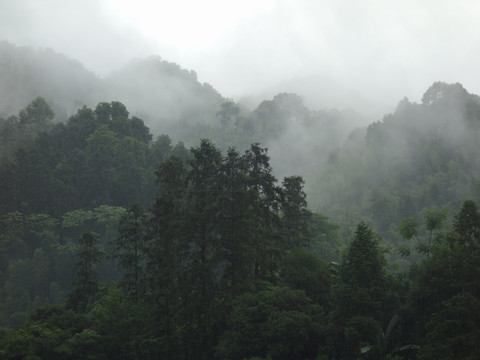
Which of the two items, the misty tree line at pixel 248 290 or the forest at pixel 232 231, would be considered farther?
the forest at pixel 232 231

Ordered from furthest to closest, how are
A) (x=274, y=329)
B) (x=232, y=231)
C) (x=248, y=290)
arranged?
Result: (x=232, y=231) < (x=248, y=290) < (x=274, y=329)

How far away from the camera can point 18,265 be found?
45.3 m

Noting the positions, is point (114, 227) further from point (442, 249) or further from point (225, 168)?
point (442, 249)

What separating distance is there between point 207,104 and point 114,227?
71.8 meters

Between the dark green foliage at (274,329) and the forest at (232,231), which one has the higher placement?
the forest at (232,231)

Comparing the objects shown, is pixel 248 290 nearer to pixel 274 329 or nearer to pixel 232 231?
pixel 232 231

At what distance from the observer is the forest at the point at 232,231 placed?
2109 cm

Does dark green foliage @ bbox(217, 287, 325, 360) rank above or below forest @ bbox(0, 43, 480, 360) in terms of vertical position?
below

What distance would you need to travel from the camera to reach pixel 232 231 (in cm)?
2578

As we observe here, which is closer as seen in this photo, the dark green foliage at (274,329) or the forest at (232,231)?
the dark green foliage at (274,329)

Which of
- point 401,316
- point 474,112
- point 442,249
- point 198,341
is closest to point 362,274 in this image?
point 401,316

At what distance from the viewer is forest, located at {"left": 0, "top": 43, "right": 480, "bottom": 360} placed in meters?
21.1

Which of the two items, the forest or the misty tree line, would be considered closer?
the misty tree line

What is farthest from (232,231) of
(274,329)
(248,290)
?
(274,329)
